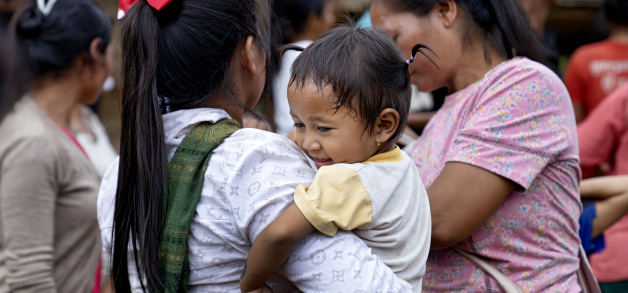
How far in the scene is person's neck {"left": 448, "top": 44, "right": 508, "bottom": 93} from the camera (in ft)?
6.36

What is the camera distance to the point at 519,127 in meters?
1.65

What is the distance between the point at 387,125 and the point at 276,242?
1.57 feet

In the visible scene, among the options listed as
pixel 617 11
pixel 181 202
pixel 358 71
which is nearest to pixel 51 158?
pixel 181 202

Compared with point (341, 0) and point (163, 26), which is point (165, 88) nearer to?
point (163, 26)

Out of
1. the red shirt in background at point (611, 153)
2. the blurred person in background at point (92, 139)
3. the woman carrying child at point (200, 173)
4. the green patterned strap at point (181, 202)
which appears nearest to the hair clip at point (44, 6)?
the blurred person in background at point (92, 139)

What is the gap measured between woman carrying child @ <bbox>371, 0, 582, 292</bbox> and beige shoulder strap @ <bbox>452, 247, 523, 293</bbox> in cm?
2

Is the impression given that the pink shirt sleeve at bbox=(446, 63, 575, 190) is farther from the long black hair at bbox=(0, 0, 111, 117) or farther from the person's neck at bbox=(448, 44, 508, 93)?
the long black hair at bbox=(0, 0, 111, 117)

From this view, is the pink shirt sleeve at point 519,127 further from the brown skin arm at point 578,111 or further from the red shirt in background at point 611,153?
the brown skin arm at point 578,111

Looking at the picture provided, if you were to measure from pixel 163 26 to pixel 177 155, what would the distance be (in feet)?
1.21

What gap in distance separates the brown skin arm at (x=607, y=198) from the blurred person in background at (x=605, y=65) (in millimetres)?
2236

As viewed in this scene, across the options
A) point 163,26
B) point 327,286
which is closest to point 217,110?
point 163,26

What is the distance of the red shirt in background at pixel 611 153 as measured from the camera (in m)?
2.81

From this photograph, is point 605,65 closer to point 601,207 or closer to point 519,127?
point 601,207

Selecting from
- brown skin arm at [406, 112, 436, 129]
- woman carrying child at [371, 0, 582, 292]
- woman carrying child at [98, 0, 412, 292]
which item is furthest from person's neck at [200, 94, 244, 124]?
→ brown skin arm at [406, 112, 436, 129]
